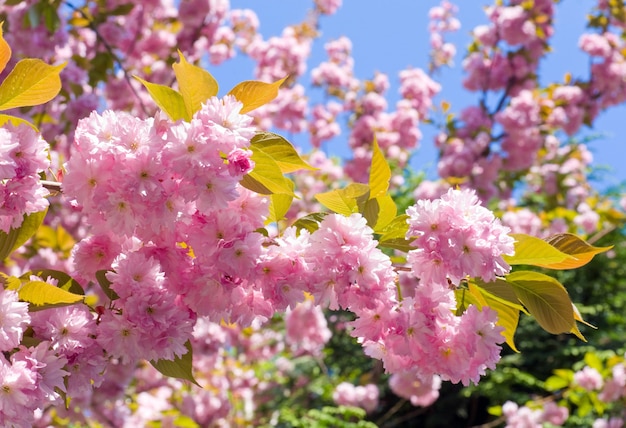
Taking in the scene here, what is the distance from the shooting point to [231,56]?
5.49 metres

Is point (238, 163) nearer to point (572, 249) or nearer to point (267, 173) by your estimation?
point (267, 173)

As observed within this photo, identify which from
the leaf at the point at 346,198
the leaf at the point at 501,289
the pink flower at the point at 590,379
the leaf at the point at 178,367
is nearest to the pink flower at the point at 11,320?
the leaf at the point at 178,367

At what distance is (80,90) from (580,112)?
342 centimetres

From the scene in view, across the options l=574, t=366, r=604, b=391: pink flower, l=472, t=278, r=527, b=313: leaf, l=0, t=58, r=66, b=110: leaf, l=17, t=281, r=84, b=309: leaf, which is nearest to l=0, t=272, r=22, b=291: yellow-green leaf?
l=17, t=281, r=84, b=309: leaf

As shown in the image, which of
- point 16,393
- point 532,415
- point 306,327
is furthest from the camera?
point 306,327

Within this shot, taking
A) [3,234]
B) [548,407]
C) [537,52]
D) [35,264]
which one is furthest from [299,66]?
[3,234]

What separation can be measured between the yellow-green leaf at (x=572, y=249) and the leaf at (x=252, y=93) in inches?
19.3

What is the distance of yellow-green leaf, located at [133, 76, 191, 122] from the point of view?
965 mm

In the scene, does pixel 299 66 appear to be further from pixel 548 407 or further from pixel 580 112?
pixel 548 407

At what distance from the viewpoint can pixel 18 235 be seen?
3.39 feet

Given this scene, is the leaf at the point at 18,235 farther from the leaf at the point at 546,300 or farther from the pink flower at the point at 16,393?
the leaf at the point at 546,300

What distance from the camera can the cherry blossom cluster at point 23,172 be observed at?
2.90ft

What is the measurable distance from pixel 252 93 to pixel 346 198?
0.71 feet

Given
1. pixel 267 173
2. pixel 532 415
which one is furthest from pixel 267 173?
pixel 532 415
